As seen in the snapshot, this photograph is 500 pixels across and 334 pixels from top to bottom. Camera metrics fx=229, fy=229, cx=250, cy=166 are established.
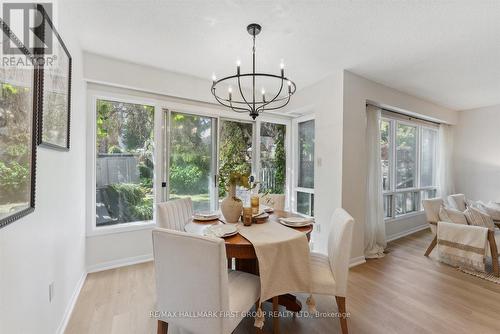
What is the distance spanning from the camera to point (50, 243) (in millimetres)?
1589

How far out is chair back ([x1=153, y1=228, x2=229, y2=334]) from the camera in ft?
4.09

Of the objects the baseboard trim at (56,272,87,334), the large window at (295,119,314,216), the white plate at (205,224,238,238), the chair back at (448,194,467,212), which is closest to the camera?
the white plate at (205,224,238,238)

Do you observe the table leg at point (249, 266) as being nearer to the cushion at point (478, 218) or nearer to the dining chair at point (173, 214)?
the dining chair at point (173, 214)

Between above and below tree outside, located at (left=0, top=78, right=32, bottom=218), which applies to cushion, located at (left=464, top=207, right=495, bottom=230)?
below

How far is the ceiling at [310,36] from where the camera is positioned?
1841 millimetres

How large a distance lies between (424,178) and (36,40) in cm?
629

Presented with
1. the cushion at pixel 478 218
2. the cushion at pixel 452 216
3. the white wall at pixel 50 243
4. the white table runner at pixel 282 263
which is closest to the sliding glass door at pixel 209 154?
the white wall at pixel 50 243

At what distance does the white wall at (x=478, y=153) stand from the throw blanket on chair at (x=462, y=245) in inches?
109

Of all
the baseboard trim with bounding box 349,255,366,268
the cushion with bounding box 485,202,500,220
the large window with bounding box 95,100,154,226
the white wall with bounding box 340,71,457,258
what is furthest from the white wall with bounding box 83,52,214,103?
the cushion with bounding box 485,202,500,220

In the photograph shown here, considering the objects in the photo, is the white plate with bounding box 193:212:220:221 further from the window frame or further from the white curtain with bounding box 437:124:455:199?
the white curtain with bounding box 437:124:455:199

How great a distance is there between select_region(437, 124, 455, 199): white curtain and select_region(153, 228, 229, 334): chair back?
222 inches

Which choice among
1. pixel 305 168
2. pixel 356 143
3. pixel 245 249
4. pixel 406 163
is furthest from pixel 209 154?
pixel 406 163

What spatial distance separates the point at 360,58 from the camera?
8.75 feet

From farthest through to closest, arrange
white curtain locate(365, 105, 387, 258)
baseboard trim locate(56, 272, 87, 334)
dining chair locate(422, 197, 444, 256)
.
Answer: white curtain locate(365, 105, 387, 258), dining chair locate(422, 197, 444, 256), baseboard trim locate(56, 272, 87, 334)
